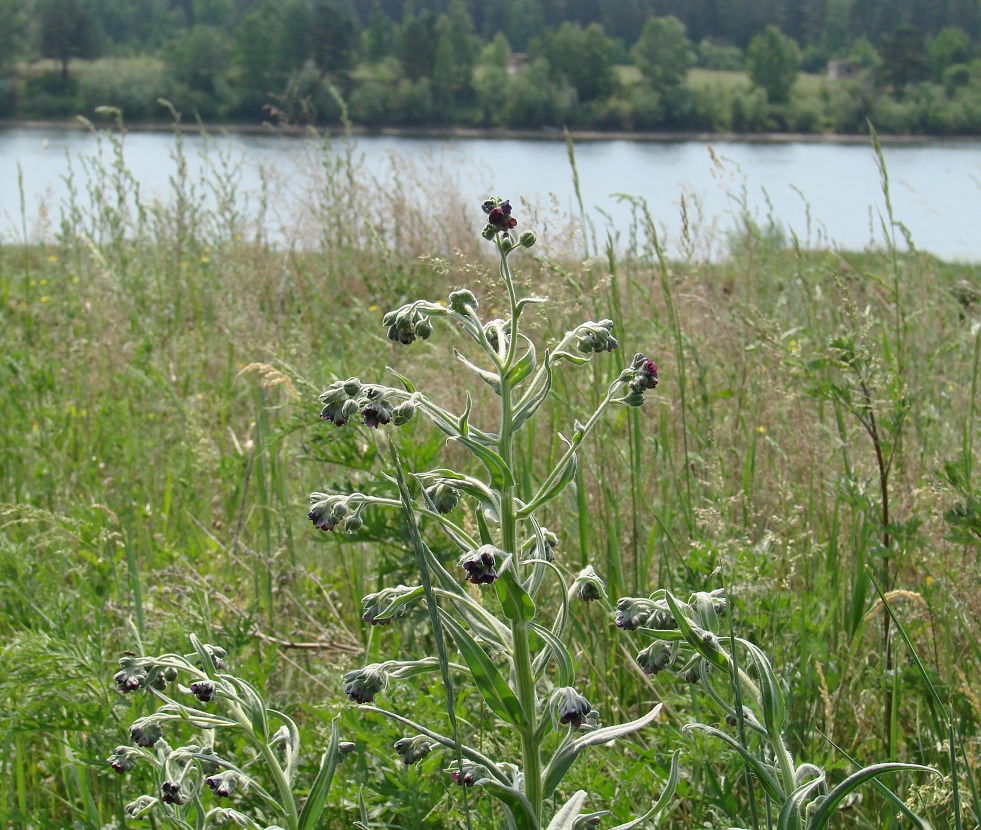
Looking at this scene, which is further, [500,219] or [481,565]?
[500,219]

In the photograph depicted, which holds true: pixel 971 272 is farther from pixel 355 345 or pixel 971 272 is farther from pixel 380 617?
pixel 380 617

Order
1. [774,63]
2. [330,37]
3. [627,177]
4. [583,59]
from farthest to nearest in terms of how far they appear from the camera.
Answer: [583,59]
[774,63]
[330,37]
[627,177]

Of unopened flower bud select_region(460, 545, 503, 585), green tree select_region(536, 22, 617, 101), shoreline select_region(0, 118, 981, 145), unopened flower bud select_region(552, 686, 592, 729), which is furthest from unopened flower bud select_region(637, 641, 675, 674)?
green tree select_region(536, 22, 617, 101)

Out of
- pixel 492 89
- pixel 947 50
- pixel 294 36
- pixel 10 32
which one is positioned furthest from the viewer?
pixel 492 89

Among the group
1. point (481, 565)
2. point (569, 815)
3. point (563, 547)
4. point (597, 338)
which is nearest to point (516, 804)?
point (569, 815)

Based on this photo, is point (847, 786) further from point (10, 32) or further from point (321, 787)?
point (10, 32)

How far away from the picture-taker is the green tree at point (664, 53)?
3583 cm

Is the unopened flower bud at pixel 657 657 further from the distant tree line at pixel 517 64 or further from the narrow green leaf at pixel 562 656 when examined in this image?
the distant tree line at pixel 517 64

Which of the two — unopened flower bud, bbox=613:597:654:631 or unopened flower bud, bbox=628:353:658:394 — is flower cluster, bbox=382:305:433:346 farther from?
unopened flower bud, bbox=613:597:654:631

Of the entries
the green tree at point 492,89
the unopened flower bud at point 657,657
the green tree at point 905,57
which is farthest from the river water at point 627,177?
the green tree at point 492,89

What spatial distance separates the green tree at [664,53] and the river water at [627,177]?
1639 cm

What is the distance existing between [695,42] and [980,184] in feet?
137

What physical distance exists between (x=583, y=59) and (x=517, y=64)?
152 inches

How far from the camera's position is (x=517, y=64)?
42.2 meters
